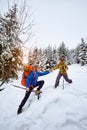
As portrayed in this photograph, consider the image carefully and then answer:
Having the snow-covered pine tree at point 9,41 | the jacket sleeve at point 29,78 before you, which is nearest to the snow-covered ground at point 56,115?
the jacket sleeve at point 29,78

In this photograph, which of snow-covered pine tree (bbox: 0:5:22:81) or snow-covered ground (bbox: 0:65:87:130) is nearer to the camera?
snow-covered ground (bbox: 0:65:87:130)

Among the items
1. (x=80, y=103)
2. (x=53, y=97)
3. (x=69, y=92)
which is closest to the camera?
(x=80, y=103)

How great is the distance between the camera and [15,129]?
521 cm

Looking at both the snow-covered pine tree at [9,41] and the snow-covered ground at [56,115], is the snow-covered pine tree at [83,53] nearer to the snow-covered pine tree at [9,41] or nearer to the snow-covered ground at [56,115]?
the snow-covered pine tree at [9,41]

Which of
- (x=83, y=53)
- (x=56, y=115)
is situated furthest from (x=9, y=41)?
(x=83, y=53)

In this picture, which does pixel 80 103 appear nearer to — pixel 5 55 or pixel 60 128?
pixel 60 128

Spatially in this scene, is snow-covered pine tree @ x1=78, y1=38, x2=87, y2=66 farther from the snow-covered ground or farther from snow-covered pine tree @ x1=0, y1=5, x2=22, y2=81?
the snow-covered ground

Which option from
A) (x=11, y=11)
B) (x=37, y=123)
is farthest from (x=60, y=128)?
(x=11, y=11)

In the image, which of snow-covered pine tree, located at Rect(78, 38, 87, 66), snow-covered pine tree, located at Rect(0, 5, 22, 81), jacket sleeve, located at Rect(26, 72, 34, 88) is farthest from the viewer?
snow-covered pine tree, located at Rect(78, 38, 87, 66)

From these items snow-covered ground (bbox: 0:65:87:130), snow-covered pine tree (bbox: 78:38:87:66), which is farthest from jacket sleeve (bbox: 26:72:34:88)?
snow-covered pine tree (bbox: 78:38:87:66)

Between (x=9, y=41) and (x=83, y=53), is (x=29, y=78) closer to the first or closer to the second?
(x=9, y=41)

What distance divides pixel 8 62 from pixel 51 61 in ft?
114

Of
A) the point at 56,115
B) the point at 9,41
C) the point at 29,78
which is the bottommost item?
the point at 56,115

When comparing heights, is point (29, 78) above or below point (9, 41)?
below
